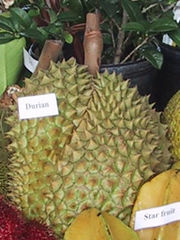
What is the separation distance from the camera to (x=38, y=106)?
107 cm

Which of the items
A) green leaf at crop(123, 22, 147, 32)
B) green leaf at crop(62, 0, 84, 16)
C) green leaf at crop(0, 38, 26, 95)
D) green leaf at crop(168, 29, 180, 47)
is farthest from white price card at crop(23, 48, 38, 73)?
Answer: green leaf at crop(168, 29, 180, 47)

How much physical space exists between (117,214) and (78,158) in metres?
0.14

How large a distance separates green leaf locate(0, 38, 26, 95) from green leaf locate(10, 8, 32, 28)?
0.15 meters

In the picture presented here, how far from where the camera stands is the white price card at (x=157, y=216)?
41.4 inches

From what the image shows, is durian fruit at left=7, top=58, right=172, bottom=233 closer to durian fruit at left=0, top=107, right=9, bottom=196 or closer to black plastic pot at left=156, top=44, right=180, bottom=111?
durian fruit at left=0, top=107, right=9, bottom=196

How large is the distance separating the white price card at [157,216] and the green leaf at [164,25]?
17.8 inches

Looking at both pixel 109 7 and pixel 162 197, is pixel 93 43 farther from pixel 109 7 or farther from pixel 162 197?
pixel 162 197

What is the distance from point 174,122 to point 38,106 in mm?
396

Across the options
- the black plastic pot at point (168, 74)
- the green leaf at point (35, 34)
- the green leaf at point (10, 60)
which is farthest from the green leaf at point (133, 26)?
the black plastic pot at point (168, 74)

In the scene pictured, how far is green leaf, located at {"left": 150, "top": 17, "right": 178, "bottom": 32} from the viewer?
1261 mm

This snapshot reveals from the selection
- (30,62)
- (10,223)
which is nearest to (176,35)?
(30,62)

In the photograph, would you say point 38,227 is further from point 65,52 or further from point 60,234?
point 65,52

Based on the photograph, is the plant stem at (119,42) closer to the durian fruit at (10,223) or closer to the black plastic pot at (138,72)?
the black plastic pot at (138,72)

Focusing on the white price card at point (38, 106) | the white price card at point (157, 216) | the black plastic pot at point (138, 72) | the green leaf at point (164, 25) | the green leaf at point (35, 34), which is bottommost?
the white price card at point (157, 216)
